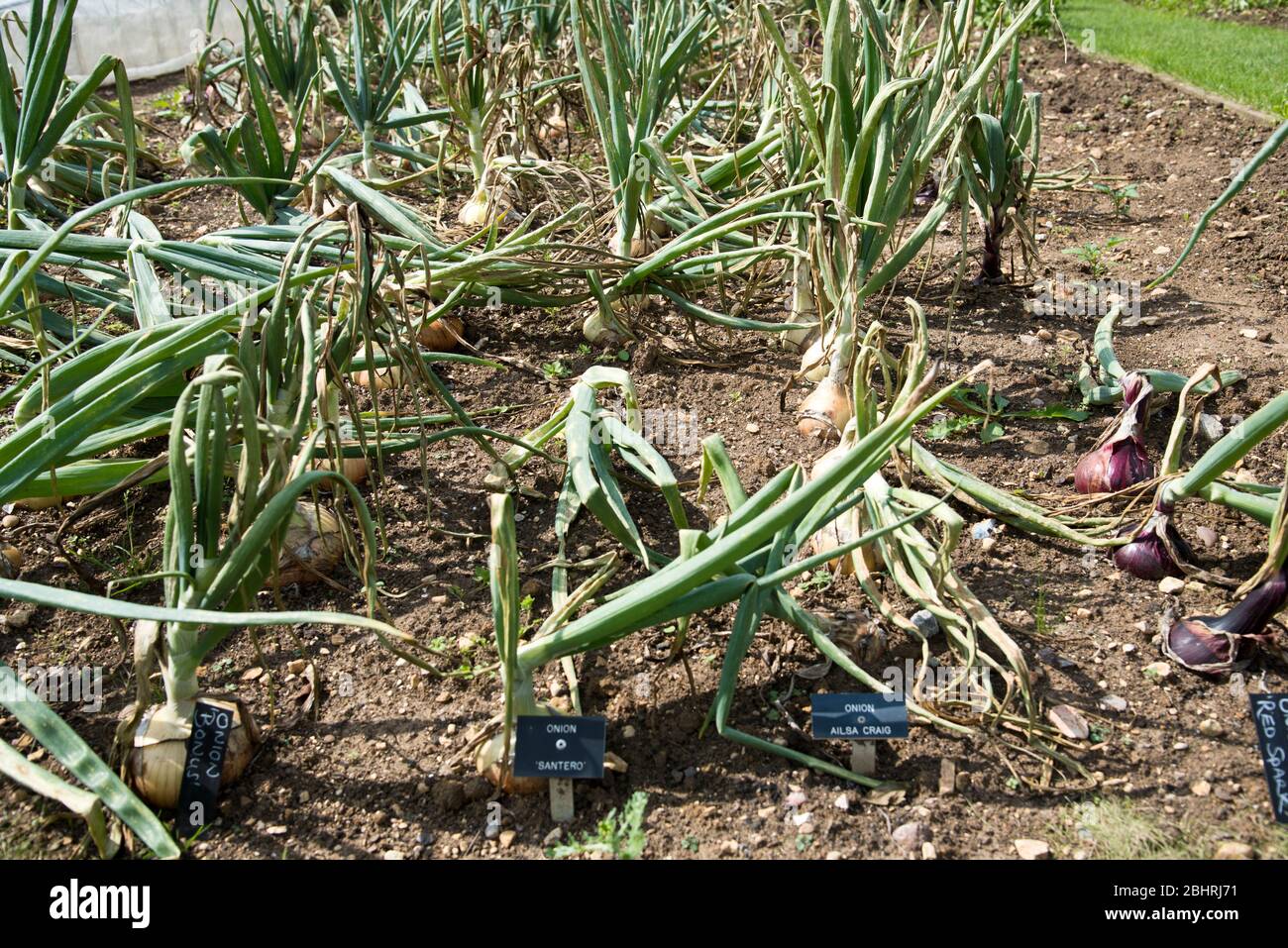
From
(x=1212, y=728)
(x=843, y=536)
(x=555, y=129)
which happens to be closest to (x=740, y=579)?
(x=843, y=536)

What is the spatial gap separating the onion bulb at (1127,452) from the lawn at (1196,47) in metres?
2.27

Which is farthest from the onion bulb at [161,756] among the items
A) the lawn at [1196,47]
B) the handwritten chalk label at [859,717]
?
the lawn at [1196,47]

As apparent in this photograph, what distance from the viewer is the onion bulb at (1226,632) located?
151cm

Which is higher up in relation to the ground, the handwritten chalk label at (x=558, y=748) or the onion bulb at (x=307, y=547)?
the onion bulb at (x=307, y=547)

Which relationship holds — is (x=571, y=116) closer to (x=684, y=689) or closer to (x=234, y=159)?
(x=234, y=159)

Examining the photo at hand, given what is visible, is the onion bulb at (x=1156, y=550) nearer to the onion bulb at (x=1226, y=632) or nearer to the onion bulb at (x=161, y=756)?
the onion bulb at (x=1226, y=632)

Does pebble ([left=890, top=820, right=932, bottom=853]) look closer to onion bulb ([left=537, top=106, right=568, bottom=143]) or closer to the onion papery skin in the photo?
the onion papery skin

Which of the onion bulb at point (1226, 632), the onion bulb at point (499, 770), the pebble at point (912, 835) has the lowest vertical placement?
the pebble at point (912, 835)

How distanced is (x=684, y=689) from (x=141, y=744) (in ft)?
2.46

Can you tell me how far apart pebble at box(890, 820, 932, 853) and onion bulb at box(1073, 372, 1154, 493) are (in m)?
0.83

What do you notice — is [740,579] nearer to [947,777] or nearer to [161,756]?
[947,777]

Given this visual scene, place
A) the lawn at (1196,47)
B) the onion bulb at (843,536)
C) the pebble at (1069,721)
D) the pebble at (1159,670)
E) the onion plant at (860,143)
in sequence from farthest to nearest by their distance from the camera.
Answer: the lawn at (1196,47) → the onion plant at (860,143) → the onion bulb at (843,536) → the pebble at (1159,670) → the pebble at (1069,721)

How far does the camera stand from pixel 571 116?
4.20 meters
